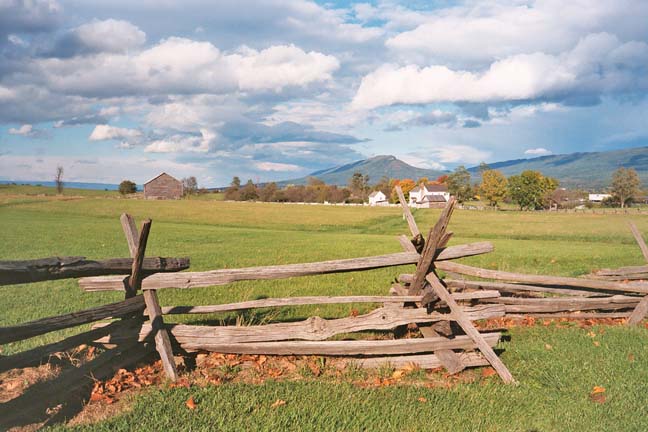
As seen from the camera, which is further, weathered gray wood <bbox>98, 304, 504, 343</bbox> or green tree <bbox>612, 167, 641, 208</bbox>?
green tree <bbox>612, 167, 641, 208</bbox>

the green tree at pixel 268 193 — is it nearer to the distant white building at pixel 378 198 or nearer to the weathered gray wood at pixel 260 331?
the distant white building at pixel 378 198

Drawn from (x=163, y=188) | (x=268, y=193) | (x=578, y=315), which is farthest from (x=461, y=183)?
(x=578, y=315)

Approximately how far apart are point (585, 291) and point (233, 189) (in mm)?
114724

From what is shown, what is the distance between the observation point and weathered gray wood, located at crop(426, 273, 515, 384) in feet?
20.8

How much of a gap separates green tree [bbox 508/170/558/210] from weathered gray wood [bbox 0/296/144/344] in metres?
114

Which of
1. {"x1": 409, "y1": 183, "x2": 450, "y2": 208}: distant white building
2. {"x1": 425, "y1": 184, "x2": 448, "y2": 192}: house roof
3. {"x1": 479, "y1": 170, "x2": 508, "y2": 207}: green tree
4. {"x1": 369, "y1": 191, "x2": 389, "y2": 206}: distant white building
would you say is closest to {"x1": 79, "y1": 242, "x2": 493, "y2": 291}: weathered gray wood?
{"x1": 479, "y1": 170, "x2": 508, "y2": 207}: green tree

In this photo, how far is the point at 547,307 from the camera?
8.98 meters

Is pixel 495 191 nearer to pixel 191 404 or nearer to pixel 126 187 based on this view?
pixel 126 187

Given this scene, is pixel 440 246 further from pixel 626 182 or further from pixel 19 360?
pixel 626 182

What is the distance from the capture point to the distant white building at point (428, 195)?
123m

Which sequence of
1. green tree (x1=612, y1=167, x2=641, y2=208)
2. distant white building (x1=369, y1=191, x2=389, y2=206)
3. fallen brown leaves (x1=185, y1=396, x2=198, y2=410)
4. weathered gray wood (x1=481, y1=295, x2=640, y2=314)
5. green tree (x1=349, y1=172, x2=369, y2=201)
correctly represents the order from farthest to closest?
green tree (x1=349, y1=172, x2=369, y2=201)
distant white building (x1=369, y1=191, x2=389, y2=206)
green tree (x1=612, y1=167, x2=641, y2=208)
weathered gray wood (x1=481, y1=295, x2=640, y2=314)
fallen brown leaves (x1=185, y1=396, x2=198, y2=410)

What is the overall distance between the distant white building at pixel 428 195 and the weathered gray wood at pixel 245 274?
116 meters

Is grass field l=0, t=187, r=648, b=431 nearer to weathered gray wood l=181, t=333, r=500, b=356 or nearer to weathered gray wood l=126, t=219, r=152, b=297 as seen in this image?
weathered gray wood l=181, t=333, r=500, b=356

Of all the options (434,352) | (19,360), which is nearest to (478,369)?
(434,352)
